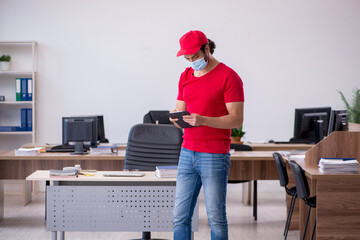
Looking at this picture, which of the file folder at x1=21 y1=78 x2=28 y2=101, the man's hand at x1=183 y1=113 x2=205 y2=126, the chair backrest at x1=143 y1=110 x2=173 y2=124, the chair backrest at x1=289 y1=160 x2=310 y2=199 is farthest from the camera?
the file folder at x1=21 y1=78 x2=28 y2=101

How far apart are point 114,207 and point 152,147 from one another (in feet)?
2.73

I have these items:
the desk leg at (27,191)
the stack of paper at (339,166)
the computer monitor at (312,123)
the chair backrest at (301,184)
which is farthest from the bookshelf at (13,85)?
the stack of paper at (339,166)

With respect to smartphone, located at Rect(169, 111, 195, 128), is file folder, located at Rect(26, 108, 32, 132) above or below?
below

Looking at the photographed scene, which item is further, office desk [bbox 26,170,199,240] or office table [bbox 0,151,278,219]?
office table [bbox 0,151,278,219]

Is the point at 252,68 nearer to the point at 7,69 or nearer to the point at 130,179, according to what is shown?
the point at 7,69

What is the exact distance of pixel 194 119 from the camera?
→ 2.62 metres

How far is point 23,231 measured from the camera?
475 centimetres

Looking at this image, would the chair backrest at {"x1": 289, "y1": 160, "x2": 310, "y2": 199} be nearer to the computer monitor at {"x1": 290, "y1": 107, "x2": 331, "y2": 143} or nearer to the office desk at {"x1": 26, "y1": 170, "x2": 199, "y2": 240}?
the office desk at {"x1": 26, "y1": 170, "x2": 199, "y2": 240}

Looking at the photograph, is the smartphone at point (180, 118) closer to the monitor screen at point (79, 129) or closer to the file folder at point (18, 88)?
the monitor screen at point (79, 129)

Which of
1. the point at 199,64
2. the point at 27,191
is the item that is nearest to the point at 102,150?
the point at 27,191

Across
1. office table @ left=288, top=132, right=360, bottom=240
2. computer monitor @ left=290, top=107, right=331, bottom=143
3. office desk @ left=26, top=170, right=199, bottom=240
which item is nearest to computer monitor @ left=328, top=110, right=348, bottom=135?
computer monitor @ left=290, top=107, right=331, bottom=143

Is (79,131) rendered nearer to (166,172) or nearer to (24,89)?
(166,172)

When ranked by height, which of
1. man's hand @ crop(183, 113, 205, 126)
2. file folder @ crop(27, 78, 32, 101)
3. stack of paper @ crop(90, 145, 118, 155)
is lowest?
stack of paper @ crop(90, 145, 118, 155)

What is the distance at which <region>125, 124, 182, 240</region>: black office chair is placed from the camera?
4.12 metres
